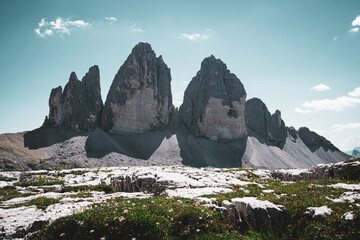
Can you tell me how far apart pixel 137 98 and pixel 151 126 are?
67.2 feet

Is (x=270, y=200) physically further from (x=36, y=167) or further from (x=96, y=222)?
(x=36, y=167)

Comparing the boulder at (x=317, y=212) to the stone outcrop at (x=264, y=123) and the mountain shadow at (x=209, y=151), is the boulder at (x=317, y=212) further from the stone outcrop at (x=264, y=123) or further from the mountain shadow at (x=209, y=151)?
the stone outcrop at (x=264, y=123)

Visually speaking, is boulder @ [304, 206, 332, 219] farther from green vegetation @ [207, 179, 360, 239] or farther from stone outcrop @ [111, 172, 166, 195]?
stone outcrop @ [111, 172, 166, 195]

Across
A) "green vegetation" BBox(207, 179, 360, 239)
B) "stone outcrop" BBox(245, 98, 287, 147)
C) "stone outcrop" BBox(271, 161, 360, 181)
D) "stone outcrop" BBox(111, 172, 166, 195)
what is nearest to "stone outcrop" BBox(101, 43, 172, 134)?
"stone outcrop" BBox(245, 98, 287, 147)

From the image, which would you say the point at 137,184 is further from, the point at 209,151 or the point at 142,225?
the point at 209,151

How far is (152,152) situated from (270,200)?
113 meters

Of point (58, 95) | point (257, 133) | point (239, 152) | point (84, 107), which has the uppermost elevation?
point (58, 95)

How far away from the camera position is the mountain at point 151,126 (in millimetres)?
110812

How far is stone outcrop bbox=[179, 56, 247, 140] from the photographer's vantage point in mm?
156500

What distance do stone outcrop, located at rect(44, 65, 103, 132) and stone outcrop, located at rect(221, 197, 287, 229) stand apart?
4928 inches

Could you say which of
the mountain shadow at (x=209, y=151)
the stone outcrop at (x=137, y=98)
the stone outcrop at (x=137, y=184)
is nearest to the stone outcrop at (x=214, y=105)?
the mountain shadow at (x=209, y=151)

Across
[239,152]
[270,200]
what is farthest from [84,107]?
[270,200]

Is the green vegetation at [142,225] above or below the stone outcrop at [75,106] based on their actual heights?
below

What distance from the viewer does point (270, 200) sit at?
13188 mm
